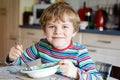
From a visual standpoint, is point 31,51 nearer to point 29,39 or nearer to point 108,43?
point 108,43

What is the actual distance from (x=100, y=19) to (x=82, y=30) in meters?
0.34

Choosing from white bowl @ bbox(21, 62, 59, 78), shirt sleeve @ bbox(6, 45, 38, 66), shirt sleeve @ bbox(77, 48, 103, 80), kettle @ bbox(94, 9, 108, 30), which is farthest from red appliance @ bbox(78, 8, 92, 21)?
white bowl @ bbox(21, 62, 59, 78)

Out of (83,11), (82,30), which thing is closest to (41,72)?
(82,30)

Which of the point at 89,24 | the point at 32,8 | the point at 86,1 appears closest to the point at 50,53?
the point at 89,24

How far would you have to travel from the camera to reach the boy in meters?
0.89

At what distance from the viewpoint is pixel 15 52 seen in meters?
1.04

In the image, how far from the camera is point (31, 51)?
1.19m

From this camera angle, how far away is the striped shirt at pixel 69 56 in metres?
0.96

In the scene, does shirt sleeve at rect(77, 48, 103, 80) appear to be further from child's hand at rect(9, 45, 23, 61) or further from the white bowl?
child's hand at rect(9, 45, 23, 61)

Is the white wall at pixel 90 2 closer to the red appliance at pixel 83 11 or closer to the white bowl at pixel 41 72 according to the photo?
the red appliance at pixel 83 11

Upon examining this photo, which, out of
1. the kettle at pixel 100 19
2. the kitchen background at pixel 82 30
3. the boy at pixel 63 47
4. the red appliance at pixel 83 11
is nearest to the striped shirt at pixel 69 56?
the boy at pixel 63 47

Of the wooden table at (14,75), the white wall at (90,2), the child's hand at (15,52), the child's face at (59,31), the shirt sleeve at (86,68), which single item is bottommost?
the wooden table at (14,75)

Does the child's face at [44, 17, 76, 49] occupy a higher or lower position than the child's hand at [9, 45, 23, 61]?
higher

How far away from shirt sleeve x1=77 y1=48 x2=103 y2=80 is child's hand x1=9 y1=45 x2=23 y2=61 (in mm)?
259
